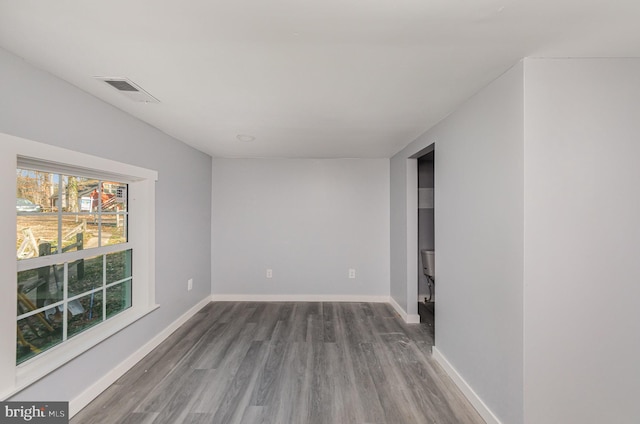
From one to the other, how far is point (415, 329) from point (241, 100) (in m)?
3.06

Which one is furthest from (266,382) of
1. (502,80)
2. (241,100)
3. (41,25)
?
(502,80)

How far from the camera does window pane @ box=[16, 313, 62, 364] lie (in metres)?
1.65

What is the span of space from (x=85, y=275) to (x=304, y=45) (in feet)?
7.63

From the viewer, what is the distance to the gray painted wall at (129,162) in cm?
154

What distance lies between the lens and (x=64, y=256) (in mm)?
1887

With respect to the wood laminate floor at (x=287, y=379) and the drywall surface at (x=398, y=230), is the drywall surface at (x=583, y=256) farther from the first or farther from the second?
the drywall surface at (x=398, y=230)

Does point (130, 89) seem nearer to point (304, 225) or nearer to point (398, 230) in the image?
point (304, 225)

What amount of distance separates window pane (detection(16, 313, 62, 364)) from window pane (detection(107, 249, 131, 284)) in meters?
0.56

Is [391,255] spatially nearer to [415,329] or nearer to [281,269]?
[415,329]

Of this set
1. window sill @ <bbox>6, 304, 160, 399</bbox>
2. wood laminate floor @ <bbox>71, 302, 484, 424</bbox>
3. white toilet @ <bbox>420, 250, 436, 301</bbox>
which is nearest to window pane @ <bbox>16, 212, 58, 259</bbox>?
window sill @ <bbox>6, 304, 160, 399</bbox>

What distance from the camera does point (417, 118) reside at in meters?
2.44

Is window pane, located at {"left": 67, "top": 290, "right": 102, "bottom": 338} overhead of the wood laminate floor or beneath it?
overhead

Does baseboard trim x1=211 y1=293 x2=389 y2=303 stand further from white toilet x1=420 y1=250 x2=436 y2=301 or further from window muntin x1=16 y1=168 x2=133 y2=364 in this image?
window muntin x1=16 y1=168 x2=133 y2=364

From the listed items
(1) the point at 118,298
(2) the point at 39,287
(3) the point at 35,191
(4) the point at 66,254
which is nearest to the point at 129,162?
(3) the point at 35,191
